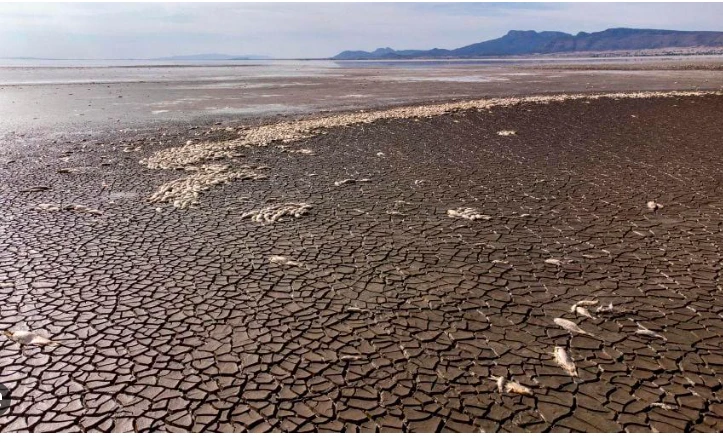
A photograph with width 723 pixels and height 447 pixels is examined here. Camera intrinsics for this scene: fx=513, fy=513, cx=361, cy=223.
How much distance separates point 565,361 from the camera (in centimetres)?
288

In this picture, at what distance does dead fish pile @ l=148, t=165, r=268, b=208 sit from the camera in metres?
6.19

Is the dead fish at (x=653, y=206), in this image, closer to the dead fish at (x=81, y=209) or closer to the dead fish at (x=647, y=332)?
the dead fish at (x=647, y=332)

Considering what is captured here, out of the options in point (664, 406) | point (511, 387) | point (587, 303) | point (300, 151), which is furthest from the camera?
point (300, 151)

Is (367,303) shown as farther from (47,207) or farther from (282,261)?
(47,207)

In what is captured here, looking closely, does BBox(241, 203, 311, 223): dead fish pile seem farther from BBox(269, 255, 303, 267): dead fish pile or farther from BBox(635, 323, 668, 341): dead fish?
BBox(635, 323, 668, 341): dead fish

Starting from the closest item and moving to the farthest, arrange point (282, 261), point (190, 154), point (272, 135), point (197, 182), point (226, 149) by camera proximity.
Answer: point (282, 261) → point (197, 182) → point (190, 154) → point (226, 149) → point (272, 135)

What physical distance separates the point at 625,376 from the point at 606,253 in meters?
1.95

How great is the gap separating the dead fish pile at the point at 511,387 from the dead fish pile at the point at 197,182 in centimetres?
435

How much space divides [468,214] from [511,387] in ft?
10.2

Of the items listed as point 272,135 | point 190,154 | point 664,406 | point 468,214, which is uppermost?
point 272,135

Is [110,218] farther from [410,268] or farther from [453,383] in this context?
[453,383]

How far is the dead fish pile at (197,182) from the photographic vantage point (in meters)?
6.19

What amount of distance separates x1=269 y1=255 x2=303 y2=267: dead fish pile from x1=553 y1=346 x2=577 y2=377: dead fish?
2.14m

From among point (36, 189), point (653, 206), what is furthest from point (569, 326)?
point (36, 189)
